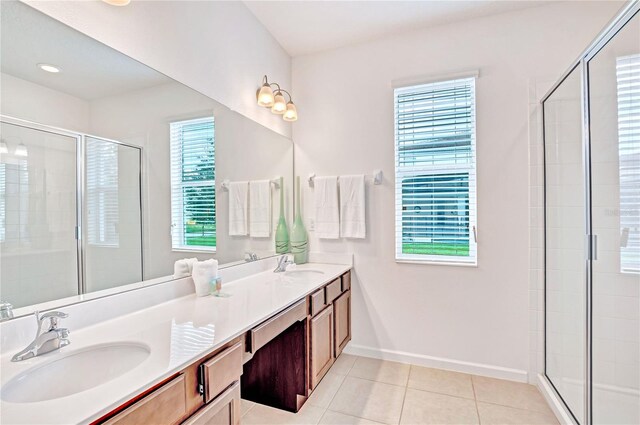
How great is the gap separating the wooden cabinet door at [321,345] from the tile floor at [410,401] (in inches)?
7.7

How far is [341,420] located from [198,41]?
7.88ft

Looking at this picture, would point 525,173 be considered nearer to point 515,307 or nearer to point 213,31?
point 515,307

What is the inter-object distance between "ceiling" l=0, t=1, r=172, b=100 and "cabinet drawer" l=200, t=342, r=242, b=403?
1138 mm

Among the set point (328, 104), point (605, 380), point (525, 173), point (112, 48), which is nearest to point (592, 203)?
point (525, 173)

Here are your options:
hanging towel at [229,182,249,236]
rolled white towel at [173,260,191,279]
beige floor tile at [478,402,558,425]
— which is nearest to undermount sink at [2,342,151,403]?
rolled white towel at [173,260,191,279]

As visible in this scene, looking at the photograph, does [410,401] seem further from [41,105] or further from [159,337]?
[41,105]

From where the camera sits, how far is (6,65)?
3.23 ft

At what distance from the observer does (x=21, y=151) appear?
1.00 metres

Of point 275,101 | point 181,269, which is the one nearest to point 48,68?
point 181,269

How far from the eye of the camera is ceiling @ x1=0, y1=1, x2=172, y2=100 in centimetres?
101

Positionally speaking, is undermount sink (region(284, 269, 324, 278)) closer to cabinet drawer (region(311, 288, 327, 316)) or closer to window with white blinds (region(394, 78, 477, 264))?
cabinet drawer (region(311, 288, 327, 316))

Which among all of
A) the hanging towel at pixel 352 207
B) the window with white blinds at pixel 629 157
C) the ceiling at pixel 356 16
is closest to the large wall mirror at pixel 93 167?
the ceiling at pixel 356 16

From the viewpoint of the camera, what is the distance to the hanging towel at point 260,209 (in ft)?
7.44

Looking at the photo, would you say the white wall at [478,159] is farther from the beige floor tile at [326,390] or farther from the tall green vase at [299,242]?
the beige floor tile at [326,390]
